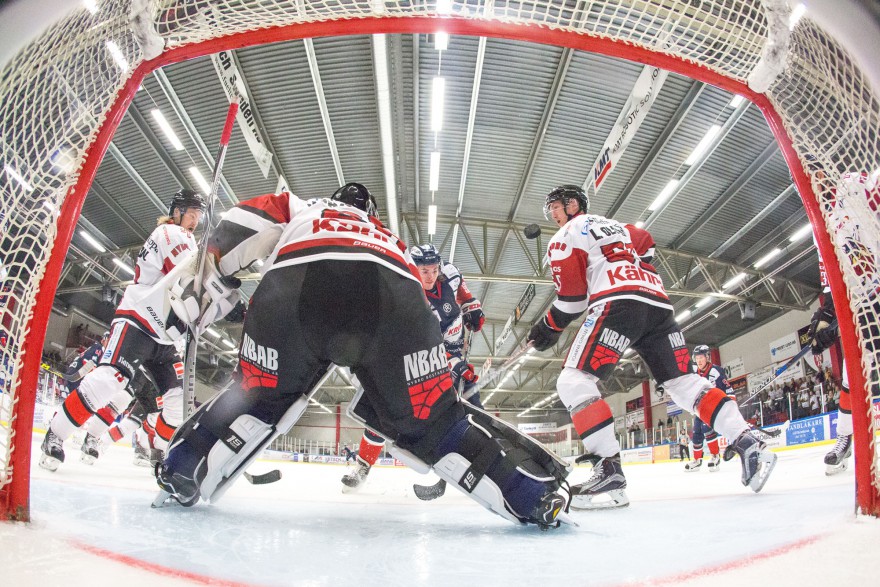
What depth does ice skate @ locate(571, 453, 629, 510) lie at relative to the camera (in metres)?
2.10

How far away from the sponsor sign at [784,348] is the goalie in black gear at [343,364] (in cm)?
1648

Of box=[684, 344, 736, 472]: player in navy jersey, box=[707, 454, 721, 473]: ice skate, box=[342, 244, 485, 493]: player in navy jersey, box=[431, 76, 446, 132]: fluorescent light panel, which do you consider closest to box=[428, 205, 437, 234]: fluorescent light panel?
box=[431, 76, 446, 132]: fluorescent light panel

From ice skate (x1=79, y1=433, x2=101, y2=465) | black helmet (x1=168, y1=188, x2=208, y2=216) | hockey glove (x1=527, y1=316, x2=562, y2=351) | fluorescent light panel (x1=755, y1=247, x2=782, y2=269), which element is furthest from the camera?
fluorescent light panel (x1=755, y1=247, x2=782, y2=269)

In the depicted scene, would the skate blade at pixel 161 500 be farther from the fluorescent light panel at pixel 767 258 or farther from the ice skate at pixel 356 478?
the fluorescent light panel at pixel 767 258

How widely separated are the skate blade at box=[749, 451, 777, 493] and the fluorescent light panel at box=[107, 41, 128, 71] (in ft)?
9.81

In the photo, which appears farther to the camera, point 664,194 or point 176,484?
point 664,194

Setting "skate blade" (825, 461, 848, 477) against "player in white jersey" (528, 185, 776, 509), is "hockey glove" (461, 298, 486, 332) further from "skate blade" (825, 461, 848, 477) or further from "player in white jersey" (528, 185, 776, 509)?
"skate blade" (825, 461, 848, 477)

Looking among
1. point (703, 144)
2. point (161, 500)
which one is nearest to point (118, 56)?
point (161, 500)

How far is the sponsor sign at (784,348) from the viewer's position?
48.7ft

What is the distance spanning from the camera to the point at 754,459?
236cm

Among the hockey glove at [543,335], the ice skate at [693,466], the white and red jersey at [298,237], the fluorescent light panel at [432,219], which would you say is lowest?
the ice skate at [693,466]

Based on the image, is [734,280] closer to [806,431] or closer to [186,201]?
[806,431]

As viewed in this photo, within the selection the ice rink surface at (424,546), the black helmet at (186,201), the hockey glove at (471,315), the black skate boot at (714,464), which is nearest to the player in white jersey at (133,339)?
the black helmet at (186,201)

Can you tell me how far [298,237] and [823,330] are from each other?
3136mm
